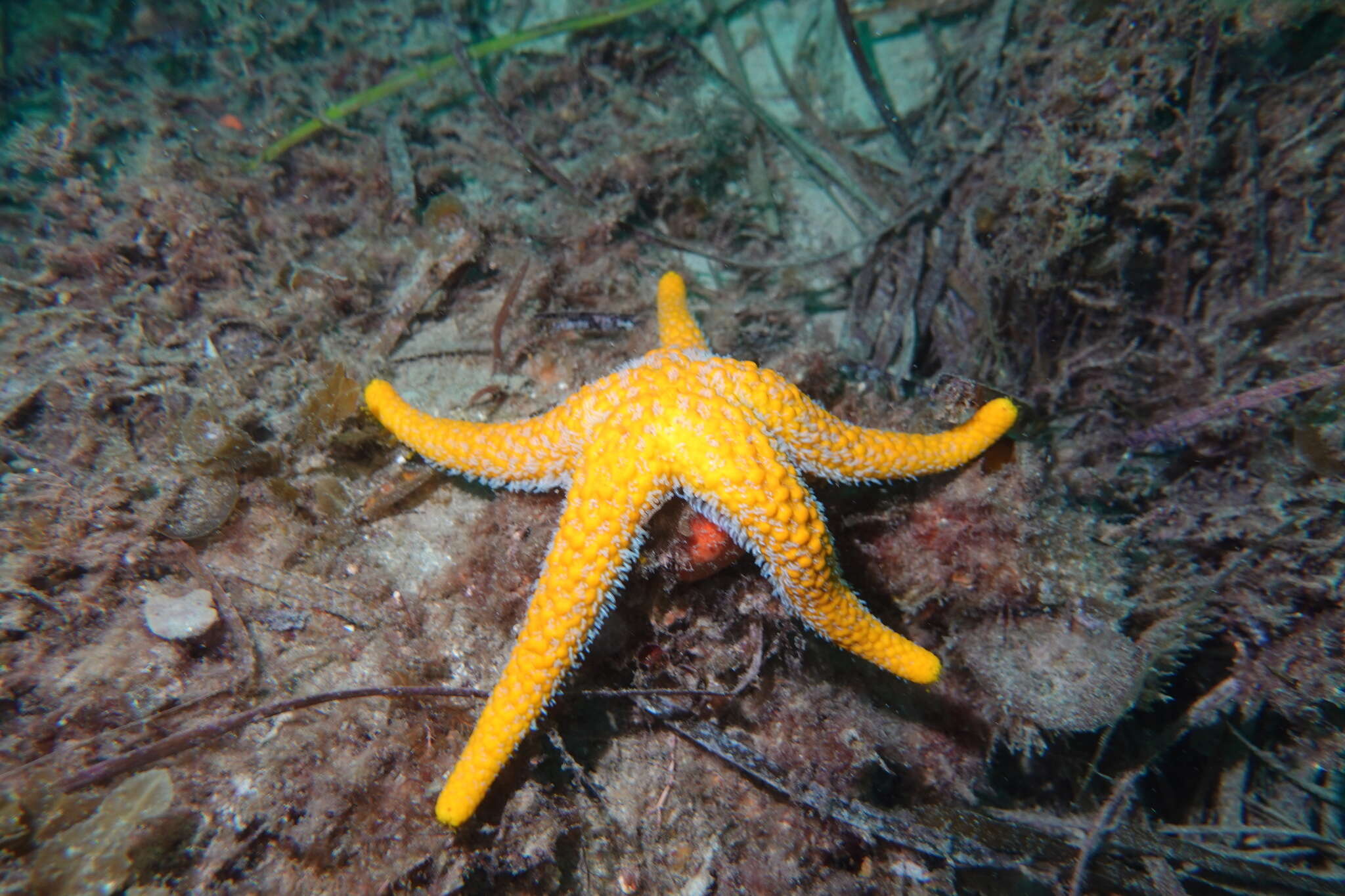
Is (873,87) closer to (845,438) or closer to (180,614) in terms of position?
(845,438)

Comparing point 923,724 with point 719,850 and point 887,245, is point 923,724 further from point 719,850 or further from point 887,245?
point 887,245

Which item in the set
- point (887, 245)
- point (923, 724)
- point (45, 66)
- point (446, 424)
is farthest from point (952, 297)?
point (45, 66)

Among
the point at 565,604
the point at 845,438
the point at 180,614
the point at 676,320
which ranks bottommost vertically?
the point at 180,614

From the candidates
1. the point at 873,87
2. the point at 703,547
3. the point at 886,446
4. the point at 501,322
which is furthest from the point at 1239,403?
the point at 501,322

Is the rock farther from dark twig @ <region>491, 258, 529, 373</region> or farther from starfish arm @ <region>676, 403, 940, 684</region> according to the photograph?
starfish arm @ <region>676, 403, 940, 684</region>

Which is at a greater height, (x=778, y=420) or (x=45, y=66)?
(x=45, y=66)

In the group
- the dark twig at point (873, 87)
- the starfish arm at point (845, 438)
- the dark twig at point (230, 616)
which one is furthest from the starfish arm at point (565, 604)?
the dark twig at point (873, 87)

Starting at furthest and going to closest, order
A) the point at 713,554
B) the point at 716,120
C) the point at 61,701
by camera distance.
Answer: the point at 716,120 → the point at 713,554 → the point at 61,701

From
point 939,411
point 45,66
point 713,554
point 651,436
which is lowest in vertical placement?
point 713,554
